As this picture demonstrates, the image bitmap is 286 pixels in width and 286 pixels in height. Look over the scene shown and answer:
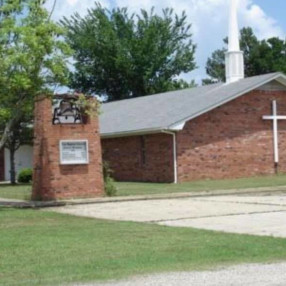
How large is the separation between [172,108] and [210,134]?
2479 millimetres

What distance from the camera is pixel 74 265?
9891mm

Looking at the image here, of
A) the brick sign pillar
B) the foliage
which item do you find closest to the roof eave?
the brick sign pillar

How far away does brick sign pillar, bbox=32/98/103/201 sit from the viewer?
2277 centimetres

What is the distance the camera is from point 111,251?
1111 centimetres

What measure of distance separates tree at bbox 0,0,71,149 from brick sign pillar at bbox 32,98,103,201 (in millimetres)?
3071

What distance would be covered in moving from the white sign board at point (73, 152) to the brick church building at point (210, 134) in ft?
26.1

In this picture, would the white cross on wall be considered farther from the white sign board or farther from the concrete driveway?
the white sign board

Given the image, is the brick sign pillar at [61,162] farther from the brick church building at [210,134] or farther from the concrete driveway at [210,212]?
the brick church building at [210,134]

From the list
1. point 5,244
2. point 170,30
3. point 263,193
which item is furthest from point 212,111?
point 170,30

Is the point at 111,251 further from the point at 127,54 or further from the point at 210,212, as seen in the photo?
the point at 127,54

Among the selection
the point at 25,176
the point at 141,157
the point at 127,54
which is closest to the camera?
the point at 141,157

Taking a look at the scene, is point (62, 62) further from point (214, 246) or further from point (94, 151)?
point (214, 246)

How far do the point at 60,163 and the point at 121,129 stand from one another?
11.7 m

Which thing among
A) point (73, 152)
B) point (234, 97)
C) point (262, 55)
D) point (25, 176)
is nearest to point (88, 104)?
point (73, 152)
